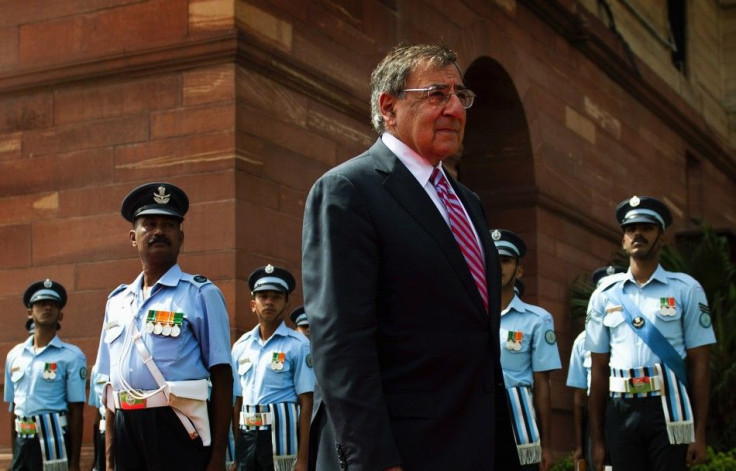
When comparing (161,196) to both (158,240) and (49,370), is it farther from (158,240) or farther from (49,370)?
(49,370)

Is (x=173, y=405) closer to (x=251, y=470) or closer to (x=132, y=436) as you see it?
(x=132, y=436)

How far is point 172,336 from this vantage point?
5.84 m

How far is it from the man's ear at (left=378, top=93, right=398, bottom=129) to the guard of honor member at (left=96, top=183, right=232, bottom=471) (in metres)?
2.17

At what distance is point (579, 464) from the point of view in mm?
8984

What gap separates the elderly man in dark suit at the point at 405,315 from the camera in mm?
3533

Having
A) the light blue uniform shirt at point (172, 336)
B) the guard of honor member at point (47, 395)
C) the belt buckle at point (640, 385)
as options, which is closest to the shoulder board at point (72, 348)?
the guard of honor member at point (47, 395)

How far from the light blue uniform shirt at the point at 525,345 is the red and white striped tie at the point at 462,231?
4.93m

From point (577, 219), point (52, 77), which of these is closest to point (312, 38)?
point (52, 77)

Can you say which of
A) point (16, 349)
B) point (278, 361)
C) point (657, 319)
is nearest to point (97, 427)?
point (16, 349)

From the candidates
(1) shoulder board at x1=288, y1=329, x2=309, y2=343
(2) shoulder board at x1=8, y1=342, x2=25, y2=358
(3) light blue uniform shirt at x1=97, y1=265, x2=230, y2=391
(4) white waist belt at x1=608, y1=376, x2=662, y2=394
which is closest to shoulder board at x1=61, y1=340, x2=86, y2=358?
(2) shoulder board at x1=8, y1=342, x2=25, y2=358

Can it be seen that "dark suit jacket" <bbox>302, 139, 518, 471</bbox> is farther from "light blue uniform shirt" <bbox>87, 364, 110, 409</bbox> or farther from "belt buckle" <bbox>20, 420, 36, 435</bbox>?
"belt buckle" <bbox>20, 420, 36, 435</bbox>

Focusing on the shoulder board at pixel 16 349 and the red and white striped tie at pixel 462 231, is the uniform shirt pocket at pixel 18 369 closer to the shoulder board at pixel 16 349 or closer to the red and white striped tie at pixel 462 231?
the shoulder board at pixel 16 349

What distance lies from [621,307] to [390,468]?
14.2 ft

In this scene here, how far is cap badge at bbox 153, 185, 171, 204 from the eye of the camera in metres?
6.13
